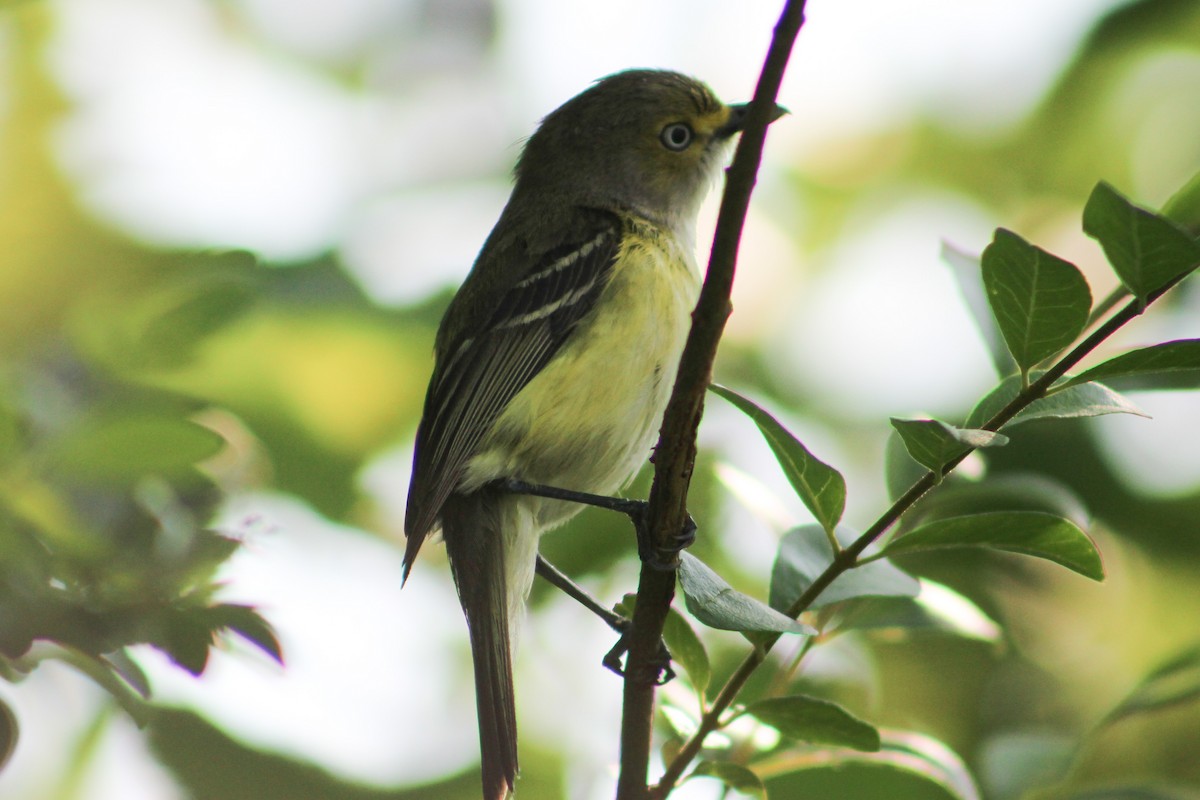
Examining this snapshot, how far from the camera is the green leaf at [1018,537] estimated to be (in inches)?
76.8

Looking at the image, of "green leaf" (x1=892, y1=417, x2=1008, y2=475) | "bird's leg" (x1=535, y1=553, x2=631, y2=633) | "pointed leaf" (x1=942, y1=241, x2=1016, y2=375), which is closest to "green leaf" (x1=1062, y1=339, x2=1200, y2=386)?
"green leaf" (x1=892, y1=417, x2=1008, y2=475)

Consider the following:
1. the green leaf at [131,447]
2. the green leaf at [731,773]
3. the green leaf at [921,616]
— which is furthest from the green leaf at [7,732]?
the green leaf at [921,616]

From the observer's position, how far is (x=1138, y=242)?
5.43 feet

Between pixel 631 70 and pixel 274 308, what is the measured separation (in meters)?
1.68

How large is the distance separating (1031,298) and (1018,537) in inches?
16.4

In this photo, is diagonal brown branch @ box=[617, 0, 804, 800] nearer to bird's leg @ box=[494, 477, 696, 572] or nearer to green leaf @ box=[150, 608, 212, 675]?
bird's leg @ box=[494, 477, 696, 572]

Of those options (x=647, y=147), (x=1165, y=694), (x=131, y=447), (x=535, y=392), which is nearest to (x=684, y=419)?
Result: (x=131, y=447)

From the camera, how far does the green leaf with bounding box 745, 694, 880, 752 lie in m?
2.13

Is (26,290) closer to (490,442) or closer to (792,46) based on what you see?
(490,442)

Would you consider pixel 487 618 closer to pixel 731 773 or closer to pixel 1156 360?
pixel 731 773

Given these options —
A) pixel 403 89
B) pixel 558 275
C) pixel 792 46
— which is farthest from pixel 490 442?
pixel 403 89

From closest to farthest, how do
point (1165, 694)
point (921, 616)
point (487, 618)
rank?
point (1165, 694)
point (921, 616)
point (487, 618)

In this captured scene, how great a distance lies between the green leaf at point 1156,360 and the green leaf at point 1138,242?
0.25 ft

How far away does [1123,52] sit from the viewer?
212 inches
